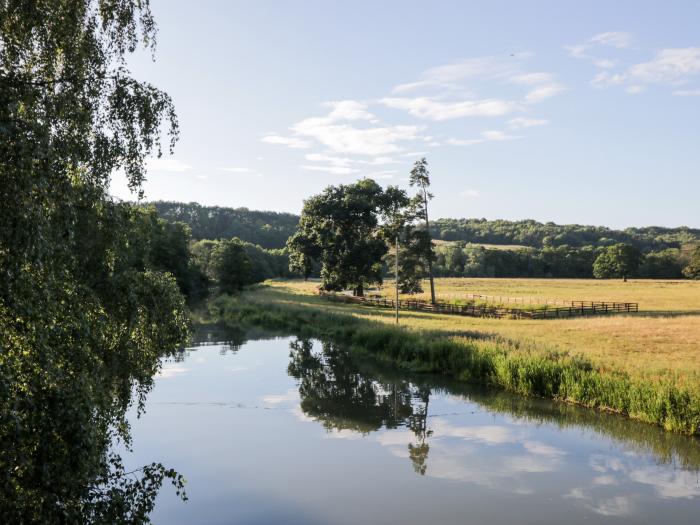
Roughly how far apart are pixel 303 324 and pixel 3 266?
44083 millimetres

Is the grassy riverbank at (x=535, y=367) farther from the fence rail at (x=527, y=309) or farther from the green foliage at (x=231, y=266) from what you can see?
the green foliage at (x=231, y=266)

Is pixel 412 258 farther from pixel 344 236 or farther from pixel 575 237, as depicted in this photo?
pixel 575 237

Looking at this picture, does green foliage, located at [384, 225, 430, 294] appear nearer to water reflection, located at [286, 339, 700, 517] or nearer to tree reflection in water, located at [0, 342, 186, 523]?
water reflection, located at [286, 339, 700, 517]

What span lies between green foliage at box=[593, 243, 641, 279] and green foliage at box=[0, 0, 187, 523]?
109 m

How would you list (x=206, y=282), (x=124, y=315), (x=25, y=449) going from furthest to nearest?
(x=206, y=282), (x=124, y=315), (x=25, y=449)

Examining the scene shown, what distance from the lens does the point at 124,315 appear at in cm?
1151

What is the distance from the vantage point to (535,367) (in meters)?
25.8

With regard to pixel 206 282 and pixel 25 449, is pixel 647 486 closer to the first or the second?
pixel 25 449

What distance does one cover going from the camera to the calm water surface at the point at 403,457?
1441 cm

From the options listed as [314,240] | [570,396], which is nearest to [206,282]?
[314,240]

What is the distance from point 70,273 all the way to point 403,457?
40.8ft

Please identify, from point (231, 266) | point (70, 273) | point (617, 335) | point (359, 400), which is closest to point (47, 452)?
point (70, 273)

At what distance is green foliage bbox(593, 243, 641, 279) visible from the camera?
107125 millimetres

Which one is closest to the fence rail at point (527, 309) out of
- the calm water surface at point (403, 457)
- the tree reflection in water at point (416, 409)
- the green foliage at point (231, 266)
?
the tree reflection in water at point (416, 409)
